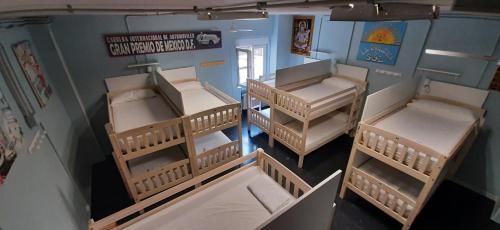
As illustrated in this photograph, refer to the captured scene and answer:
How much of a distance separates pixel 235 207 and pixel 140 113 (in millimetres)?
1849

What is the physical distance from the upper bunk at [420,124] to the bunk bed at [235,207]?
97 centimetres

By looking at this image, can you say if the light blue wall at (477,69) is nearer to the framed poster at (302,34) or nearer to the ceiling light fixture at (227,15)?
the framed poster at (302,34)

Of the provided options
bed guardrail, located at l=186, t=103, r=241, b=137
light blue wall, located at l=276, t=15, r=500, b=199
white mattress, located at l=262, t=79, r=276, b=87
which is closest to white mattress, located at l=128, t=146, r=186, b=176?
bed guardrail, located at l=186, t=103, r=241, b=137

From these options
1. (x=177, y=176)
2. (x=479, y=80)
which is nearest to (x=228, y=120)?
(x=177, y=176)

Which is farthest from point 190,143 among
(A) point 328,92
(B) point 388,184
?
(B) point 388,184

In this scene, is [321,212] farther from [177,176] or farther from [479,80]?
[479,80]

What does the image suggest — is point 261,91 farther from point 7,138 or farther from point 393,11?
point 7,138

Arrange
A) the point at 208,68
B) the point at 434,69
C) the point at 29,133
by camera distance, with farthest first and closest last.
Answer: the point at 208,68 < the point at 434,69 < the point at 29,133

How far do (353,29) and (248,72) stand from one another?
84.7 inches

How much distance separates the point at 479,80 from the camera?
2590 millimetres

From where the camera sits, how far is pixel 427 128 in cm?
238

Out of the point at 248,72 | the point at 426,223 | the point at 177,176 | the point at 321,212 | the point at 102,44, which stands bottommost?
the point at 426,223

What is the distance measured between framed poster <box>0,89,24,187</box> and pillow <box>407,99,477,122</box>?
4119mm

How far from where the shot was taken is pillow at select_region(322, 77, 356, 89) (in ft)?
11.7
